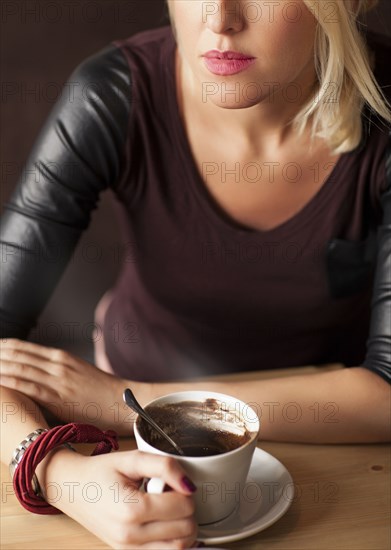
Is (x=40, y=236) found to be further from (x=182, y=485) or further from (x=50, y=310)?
(x=50, y=310)

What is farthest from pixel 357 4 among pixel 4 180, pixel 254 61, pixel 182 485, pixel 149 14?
pixel 4 180

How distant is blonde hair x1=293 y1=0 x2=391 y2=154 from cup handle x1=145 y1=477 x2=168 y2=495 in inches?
27.1

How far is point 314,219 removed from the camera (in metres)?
1.36

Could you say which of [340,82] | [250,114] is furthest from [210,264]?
[340,82]

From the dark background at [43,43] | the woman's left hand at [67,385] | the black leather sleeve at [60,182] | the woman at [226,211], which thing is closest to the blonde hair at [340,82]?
the woman at [226,211]

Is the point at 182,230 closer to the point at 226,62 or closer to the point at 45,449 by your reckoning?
the point at 226,62

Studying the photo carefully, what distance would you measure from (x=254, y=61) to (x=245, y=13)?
0.23 ft

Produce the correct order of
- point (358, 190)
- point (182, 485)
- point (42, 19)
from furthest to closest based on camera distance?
1. point (42, 19)
2. point (358, 190)
3. point (182, 485)

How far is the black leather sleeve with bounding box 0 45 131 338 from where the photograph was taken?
1.26m

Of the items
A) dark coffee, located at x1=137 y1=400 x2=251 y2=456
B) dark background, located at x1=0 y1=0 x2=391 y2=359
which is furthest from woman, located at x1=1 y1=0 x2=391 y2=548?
dark background, located at x1=0 y1=0 x2=391 y2=359

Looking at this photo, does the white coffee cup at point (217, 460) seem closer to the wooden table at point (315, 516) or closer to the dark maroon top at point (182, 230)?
the wooden table at point (315, 516)

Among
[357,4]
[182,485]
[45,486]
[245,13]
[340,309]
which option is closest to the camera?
[182,485]

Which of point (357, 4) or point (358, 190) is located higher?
point (357, 4)

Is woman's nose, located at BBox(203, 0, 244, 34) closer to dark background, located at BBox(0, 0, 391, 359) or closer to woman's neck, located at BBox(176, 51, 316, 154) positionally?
woman's neck, located at BBox(176, 51, 316, 154)
